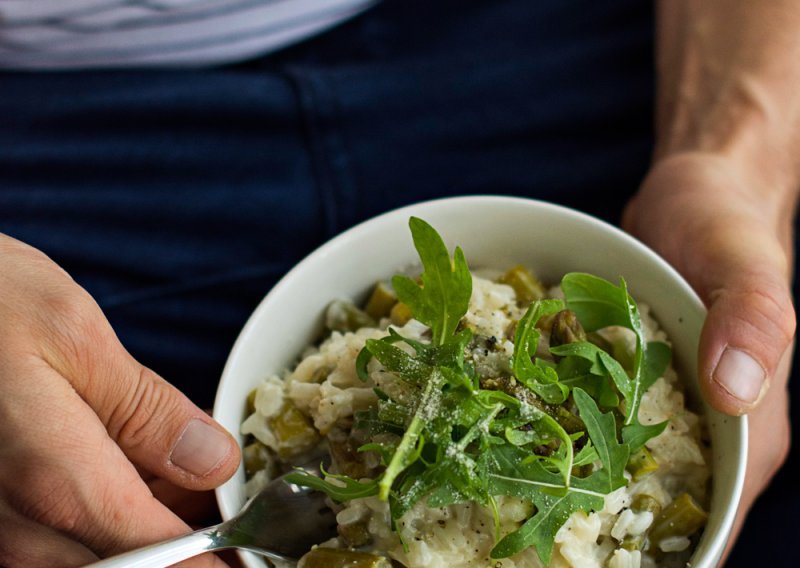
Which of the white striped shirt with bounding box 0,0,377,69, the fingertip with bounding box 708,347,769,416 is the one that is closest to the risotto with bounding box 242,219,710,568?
the fingertip with bounding box 708,347,769,416

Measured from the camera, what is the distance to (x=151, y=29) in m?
2.28

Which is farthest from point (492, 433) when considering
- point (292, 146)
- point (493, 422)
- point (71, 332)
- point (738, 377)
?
point (292, 146)

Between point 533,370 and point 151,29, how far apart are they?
147 cm

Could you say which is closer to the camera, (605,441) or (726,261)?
(605,441)

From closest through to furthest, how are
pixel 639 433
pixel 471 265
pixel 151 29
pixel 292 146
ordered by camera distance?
pixel 639 433
pixel 471 265
pixel 151 29
pixel 292 146

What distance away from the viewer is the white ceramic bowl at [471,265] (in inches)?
67.4

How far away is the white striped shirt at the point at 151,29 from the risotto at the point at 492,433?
1.05 metres

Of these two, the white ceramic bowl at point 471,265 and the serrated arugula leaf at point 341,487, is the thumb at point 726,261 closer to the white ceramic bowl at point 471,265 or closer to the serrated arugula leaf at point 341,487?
the white ceramic bowl at point 471,265

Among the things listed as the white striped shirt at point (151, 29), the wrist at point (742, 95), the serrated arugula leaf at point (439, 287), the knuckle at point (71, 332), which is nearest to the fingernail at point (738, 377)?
the serrated arugula leaf at point (439, 287)

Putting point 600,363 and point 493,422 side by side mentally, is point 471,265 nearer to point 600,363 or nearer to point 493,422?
point 600,363

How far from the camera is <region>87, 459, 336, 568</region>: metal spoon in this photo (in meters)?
1.51

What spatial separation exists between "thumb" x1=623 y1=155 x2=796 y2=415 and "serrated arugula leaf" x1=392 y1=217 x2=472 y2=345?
50 centimetres

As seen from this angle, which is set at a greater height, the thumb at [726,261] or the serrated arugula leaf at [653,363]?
the thumb at [726,261]

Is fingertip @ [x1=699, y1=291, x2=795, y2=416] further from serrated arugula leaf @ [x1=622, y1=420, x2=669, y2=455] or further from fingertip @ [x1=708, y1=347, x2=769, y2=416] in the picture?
serrated arugula leaf @ [x1=622, y1=420, x2=669, y2=455]
